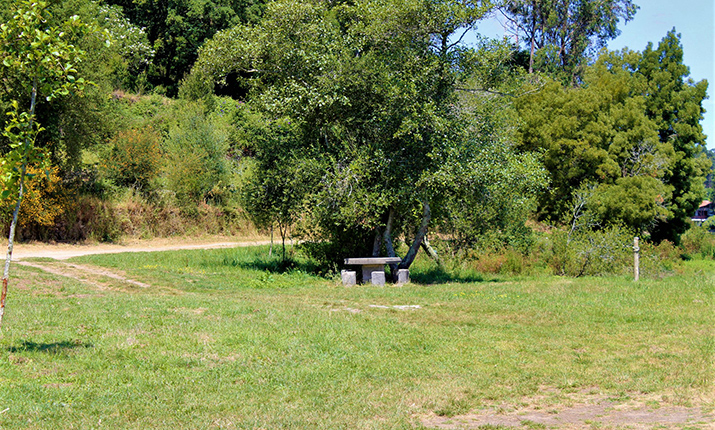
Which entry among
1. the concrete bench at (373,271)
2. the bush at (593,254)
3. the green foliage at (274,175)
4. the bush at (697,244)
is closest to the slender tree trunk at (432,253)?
the bush at (593,254)

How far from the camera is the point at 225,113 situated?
4325cm

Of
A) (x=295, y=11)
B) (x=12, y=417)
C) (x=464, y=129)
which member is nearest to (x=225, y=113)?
(x=295, y=11)

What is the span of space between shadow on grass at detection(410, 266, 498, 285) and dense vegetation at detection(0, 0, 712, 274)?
103 cm

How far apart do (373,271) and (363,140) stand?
12.6 ft

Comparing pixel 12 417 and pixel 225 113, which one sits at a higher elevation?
pixel 225 113

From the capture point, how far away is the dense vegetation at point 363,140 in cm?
1697

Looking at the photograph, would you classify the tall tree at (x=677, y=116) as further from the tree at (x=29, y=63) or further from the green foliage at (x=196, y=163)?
the tree at (x=29, y=63)

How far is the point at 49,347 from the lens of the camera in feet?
25.9

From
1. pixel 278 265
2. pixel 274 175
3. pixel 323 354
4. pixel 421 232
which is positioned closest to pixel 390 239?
pixel 421 232

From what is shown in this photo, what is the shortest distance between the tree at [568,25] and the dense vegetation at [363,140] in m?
14.9

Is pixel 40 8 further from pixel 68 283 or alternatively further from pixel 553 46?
pixel 553 46

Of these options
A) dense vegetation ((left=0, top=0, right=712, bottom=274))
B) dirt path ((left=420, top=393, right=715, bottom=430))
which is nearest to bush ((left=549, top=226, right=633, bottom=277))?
dense vegetation ((left=0, top=0, right=712, bottom=274))

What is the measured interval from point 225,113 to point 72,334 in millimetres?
36062

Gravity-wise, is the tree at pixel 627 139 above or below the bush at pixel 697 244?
above
